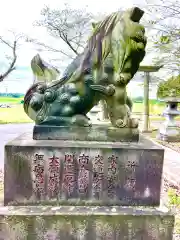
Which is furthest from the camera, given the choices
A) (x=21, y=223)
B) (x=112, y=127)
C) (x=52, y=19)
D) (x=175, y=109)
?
(x=52, y=19)

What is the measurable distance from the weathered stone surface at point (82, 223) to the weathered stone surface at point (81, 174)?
9cm

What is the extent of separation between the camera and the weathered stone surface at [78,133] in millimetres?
2373

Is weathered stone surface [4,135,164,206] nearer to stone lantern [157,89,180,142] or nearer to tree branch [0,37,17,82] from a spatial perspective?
stone lantern [157,89,180,142]

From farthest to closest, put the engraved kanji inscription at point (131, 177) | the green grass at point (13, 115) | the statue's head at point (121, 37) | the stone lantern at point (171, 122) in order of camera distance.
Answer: the green grass at point (13, 115) → the stone lantern at point (171, 122) → the statue's head at point (121, 37) → the engraved kanji inscription at point (131, 177)

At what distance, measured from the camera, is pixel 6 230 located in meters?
2.16

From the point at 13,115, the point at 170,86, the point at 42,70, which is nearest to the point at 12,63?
the point at 13,115

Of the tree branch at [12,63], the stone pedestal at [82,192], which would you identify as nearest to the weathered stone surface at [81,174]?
the stone pedestal at [82,192]

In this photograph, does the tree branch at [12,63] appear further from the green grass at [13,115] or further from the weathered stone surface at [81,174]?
the weathered stone surface at [81,174]

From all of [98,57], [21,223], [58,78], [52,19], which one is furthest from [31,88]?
[52,19]

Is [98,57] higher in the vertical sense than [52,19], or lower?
lower

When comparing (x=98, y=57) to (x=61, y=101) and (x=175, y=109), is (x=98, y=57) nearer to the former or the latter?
(x=61, y=101)

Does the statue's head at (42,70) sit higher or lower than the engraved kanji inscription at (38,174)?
higher

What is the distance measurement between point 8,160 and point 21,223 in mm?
529

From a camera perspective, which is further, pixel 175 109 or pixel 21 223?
pixel 175 109
